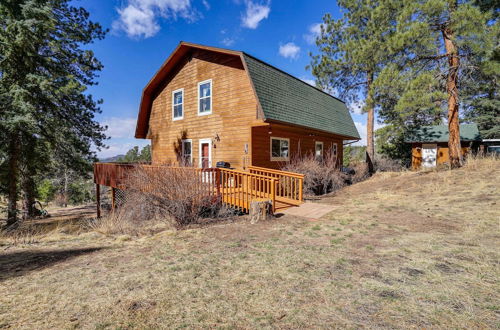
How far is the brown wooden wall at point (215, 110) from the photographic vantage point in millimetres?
10742

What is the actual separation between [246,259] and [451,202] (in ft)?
25.2

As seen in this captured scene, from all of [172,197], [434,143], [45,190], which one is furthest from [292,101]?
[45,190]

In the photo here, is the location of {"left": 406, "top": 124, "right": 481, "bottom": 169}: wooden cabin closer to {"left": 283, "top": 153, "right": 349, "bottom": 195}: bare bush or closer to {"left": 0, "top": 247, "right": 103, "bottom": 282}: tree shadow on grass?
{"left": 283, "top": 153, "right": 349, "bottom": 195}: bare bush

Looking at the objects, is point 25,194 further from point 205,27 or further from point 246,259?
point 246,259

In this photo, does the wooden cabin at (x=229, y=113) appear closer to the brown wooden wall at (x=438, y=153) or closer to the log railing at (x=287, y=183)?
the log railing at (x=287, y=183)

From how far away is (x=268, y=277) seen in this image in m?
3.43

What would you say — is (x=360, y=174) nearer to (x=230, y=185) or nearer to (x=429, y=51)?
(x=429, y=51)

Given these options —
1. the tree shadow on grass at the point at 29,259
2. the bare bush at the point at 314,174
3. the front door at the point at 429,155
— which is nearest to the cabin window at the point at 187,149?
the bare bush at the point at 314,174

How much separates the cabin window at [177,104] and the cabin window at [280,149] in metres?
5.66

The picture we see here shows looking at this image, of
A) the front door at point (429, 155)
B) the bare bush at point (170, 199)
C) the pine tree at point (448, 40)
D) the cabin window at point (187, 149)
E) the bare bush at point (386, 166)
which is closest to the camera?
the bare bush at point (170, 199)

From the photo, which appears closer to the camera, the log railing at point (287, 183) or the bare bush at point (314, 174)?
the log railing at point (287, 183)

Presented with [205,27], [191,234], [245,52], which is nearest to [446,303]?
[191,234]

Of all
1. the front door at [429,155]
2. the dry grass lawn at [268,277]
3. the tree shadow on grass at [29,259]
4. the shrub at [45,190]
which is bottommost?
the shrub at [45,190]

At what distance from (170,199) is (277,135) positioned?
706 centimetres
